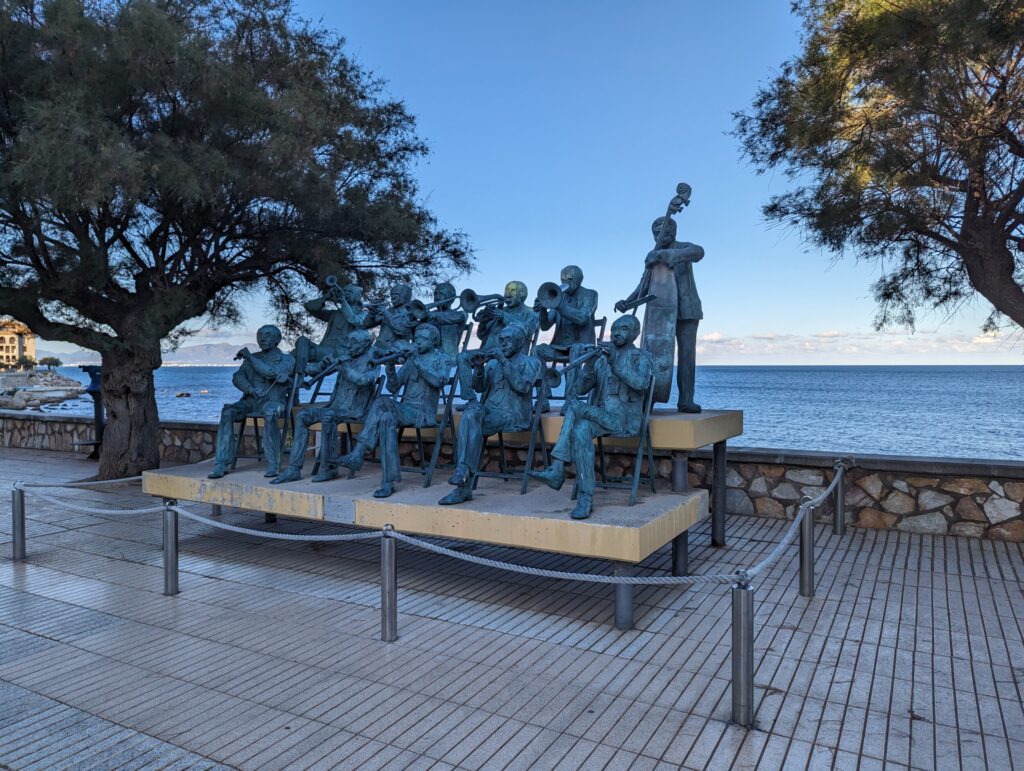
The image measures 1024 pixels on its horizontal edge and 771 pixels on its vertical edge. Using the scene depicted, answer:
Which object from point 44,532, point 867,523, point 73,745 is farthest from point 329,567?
point 867,523

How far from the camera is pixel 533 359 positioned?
18.2 ft

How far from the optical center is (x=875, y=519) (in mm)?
6859

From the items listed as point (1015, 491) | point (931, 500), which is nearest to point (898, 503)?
point (931, 500)

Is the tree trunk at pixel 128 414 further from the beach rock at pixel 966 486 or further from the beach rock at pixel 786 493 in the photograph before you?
the beach rock at pixel 966 486

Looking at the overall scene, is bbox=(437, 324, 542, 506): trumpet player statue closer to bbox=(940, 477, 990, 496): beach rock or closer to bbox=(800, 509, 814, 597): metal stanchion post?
bbox=(800, 509, 814, 597): metal stanchion post

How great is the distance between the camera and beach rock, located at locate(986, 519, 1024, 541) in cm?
629

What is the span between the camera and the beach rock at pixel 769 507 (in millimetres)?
7398

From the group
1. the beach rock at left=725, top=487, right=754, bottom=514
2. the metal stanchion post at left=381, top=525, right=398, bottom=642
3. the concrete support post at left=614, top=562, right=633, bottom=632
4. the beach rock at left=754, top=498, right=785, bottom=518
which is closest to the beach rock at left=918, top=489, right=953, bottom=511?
the beach rock at left=754, top=498, right=785, bottom=518

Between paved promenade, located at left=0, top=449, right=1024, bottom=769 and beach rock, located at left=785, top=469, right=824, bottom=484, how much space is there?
1110mm

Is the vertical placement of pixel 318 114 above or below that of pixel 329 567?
above

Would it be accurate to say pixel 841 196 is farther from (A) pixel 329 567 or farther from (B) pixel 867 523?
(A) pixel 329 567

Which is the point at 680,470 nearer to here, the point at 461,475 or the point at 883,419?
the point at 461,475

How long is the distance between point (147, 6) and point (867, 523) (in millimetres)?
9039

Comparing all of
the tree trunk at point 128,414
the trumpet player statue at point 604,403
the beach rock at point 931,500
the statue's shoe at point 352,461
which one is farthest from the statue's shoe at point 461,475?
the tree trunk at point 128,414
